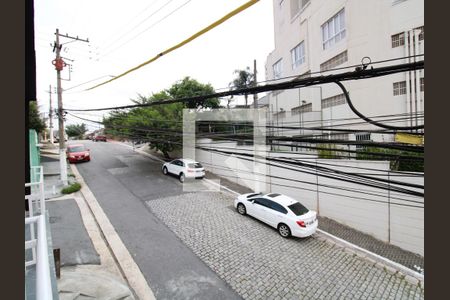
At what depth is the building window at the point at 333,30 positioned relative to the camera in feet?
49.3

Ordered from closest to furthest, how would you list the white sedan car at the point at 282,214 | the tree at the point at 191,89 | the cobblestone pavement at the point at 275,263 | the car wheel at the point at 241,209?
the cobblestone pavement at the point at 275,263
the white sedan car at the point at 282,214
the car wheel at the point at 241,209
the tree at the point at 191,89

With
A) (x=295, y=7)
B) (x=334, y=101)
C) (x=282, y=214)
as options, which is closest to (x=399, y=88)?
(x=334, y=101)

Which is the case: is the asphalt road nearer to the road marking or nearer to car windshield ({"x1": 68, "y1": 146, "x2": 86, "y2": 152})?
the road marking

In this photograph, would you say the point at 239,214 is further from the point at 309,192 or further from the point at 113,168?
the point at 113,168

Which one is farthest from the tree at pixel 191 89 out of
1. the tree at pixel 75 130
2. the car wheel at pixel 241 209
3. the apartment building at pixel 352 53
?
the tree at pixel 75 130

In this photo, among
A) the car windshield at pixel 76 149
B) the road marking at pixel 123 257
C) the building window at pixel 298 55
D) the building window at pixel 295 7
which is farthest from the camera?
the building window at pixel 295 7

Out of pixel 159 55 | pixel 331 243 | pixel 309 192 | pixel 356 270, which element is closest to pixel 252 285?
pixel 356 270

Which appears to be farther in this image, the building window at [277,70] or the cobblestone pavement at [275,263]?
the building window at [277,70]

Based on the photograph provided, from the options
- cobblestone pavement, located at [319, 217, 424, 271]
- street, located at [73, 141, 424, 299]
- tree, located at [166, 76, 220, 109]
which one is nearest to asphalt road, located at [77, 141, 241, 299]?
street, located at [73, 141, 424, 299]

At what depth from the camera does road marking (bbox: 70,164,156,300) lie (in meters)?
6.07

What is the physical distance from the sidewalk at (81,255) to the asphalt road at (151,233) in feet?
2.29

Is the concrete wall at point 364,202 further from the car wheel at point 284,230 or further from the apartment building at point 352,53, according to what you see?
the apartment building at point 352,53

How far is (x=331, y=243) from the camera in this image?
9219mm

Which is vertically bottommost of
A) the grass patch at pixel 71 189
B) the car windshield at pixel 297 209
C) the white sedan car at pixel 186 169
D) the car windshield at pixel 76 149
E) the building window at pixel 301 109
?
the car windshield at pixel 297 209
